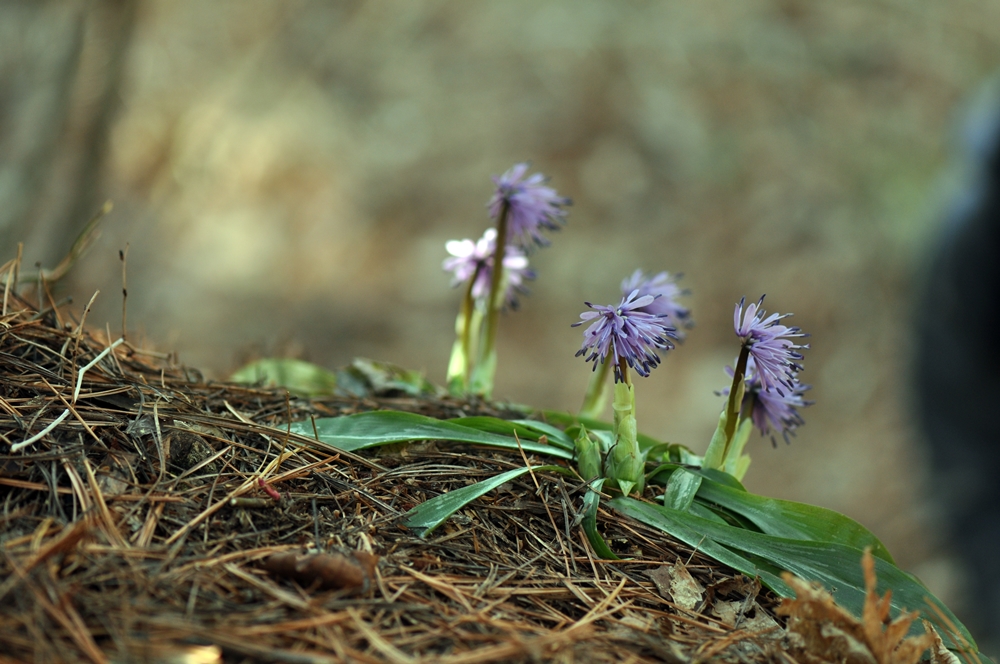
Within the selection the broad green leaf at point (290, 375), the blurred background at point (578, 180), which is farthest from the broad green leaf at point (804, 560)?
the blurred background at point (578, 180)

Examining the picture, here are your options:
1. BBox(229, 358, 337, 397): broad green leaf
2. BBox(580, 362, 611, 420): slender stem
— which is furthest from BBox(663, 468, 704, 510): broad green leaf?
BBox(229, 358, 337, 397): broad green leaf

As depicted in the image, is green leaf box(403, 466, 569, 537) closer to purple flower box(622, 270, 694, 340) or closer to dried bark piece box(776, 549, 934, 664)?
dried bark piece box(776, 549, 934, 664)

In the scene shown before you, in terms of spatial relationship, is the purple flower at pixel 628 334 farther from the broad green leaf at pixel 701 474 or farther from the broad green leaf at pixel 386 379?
the broad green leaf at pixel 386 379

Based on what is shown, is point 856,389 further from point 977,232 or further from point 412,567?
point 412,567

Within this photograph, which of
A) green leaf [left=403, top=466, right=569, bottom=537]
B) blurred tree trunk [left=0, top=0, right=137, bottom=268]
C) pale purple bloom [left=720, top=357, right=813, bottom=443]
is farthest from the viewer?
blurred tree trunk [left=0, top=0, right=137, bottom=268]

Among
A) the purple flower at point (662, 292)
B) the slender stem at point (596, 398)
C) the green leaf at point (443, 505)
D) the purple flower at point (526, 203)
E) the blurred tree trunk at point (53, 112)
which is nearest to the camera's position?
the green leaf at point (443, 505)

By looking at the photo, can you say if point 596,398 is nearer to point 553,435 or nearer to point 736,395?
point 553,435
